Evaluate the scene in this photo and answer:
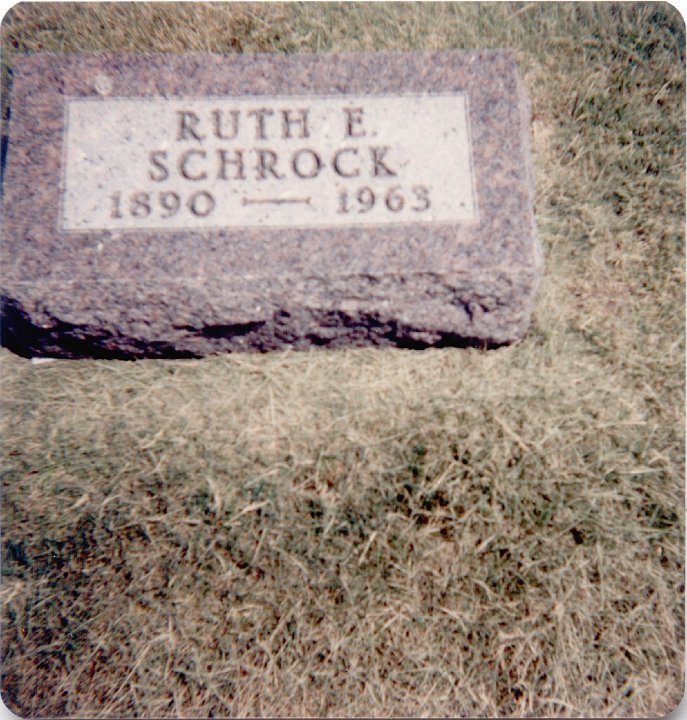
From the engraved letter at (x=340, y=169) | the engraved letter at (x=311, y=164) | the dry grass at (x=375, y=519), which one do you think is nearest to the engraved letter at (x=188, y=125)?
the engraved letter at (x=311, y=164)

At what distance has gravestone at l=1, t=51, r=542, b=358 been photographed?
173cm

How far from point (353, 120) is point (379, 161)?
160 mm

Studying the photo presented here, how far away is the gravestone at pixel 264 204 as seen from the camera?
173 centimetres

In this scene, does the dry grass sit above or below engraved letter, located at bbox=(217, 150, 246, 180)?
below

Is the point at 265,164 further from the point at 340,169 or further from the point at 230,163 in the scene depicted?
the point at 340,169

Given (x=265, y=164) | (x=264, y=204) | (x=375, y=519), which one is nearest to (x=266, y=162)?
(x=265, y=164)

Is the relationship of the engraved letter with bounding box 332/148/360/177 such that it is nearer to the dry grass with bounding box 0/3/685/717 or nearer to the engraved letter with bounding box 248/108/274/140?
the engraved letter with bounding box 248/108/274/140

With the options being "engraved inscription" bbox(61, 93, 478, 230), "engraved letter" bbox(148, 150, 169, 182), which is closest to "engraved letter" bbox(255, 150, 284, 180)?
"engraved inscription" bbox(61, 93, 478, 230)

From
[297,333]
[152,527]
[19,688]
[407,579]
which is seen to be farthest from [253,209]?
[19,688]

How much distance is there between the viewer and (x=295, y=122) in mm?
1838

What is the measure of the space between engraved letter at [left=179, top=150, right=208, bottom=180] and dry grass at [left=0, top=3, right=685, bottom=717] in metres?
0.56

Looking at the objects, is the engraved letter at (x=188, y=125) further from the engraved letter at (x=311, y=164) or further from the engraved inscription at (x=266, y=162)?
the engraved letter at (x=311, y=164)

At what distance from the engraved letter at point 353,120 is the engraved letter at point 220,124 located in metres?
0.33

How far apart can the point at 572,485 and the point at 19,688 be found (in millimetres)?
1510
